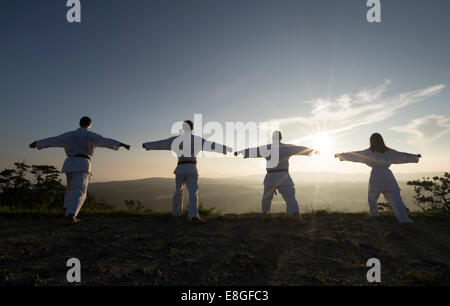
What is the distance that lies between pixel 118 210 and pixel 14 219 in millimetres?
2404

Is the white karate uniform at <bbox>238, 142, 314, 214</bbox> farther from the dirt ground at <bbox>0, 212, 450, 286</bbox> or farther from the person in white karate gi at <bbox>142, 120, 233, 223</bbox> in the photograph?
the person in white karate gi at <bbox>142, 120, 233, 223</bbox>

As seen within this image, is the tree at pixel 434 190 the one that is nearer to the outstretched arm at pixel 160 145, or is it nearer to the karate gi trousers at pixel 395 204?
the karate gi trousers at pixel 395 204

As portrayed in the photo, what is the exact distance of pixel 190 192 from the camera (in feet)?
20.0

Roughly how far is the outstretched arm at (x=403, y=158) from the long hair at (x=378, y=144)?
0.27 meters

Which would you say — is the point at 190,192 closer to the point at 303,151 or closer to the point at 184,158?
the point at 184,158

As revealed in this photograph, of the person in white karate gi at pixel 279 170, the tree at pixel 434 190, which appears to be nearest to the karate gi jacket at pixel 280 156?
the person in white karate gi at pixel 279 170

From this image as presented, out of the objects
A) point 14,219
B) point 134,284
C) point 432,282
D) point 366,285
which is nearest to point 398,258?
point 432,282

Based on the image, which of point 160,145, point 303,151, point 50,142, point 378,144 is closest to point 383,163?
point 378,144

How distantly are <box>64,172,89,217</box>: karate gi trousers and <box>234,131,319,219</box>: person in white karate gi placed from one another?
14.3ft

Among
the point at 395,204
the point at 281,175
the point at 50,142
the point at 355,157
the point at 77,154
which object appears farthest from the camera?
the point at 355,157

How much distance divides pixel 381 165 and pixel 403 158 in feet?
2.09
